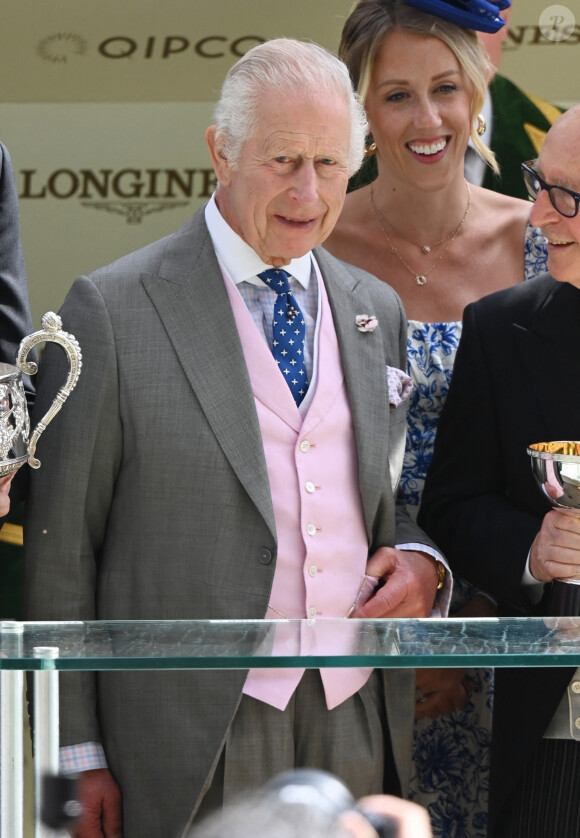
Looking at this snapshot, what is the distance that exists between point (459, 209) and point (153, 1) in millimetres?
1170

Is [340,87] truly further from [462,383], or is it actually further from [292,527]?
[292,527]

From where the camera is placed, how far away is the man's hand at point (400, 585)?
208cm

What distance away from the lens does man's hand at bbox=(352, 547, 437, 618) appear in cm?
208

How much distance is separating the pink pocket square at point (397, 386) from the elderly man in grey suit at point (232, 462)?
0.05 ft

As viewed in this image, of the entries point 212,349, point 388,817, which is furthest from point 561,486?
point 388,817

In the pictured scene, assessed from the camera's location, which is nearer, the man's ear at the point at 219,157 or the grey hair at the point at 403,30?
the man's ear at the point at 219,157

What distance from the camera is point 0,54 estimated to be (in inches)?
133

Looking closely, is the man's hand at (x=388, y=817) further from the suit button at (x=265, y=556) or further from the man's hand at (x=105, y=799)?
the suit button at (x=265, y=556)

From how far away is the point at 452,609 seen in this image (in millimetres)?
2543

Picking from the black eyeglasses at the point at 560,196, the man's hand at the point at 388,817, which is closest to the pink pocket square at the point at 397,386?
the black eyeglasses at the point at 560,196

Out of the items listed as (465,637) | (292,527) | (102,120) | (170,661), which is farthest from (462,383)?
(102,120)

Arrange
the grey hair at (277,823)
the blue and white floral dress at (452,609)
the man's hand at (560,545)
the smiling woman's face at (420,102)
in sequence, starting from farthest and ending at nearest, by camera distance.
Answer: the smiling woman's face at (420,102) < the blue and white floral dress at (452,609) < the man's hand at (560,545) < the grey hair at (277,823)

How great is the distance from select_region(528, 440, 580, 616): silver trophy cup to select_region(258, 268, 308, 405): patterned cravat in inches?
16.0

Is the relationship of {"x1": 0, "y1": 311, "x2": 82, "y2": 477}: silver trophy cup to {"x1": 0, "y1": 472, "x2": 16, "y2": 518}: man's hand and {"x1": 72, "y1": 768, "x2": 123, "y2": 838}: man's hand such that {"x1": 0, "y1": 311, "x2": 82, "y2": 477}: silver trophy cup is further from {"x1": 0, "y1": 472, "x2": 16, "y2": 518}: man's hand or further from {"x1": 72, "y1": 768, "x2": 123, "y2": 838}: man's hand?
A: {"x1": 72, "y1": 768, "x2": 123, "y2": 838}: man's hand
